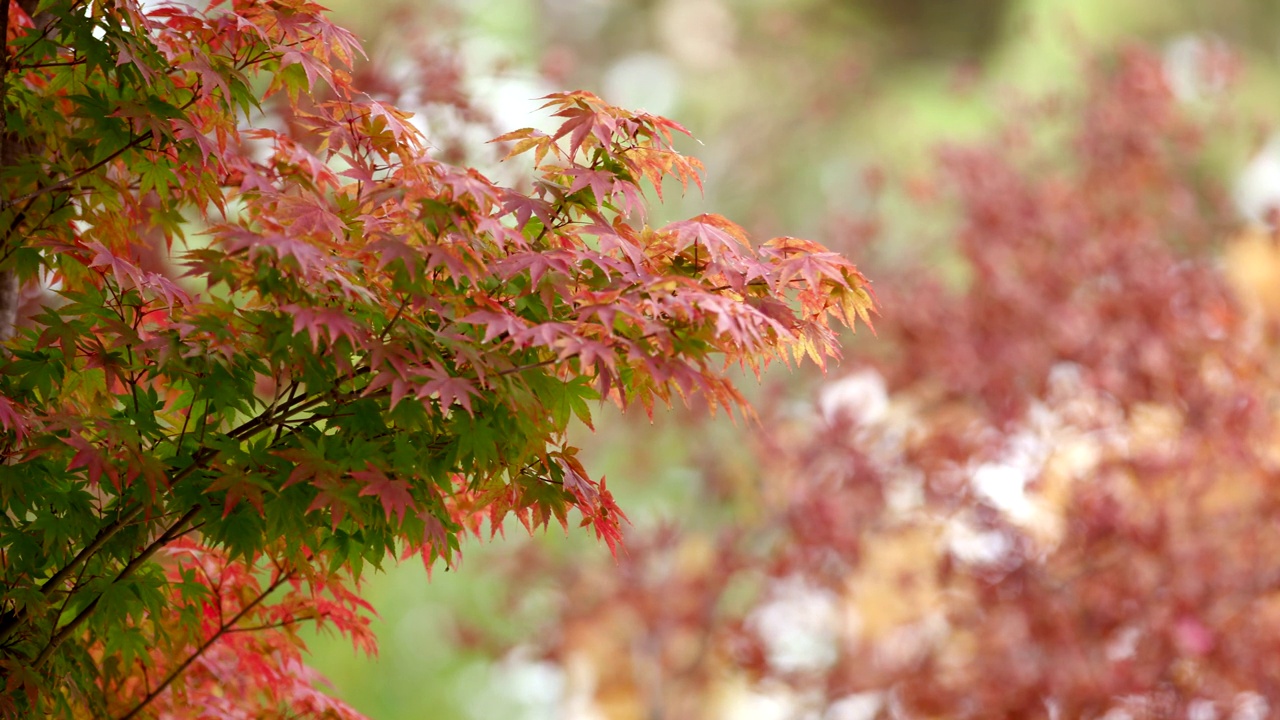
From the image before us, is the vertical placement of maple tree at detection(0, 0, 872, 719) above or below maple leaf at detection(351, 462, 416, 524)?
above

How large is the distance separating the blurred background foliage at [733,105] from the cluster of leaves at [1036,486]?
447mm

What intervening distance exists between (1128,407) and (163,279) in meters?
4.56

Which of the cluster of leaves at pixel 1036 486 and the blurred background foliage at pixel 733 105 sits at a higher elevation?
the blurred background foliage at pixel 733 105

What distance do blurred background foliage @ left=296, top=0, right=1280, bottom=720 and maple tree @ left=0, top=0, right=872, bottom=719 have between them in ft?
8.39

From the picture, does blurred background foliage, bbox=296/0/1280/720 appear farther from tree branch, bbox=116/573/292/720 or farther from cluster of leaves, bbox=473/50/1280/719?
tree branch, bbox=116/573/292/720

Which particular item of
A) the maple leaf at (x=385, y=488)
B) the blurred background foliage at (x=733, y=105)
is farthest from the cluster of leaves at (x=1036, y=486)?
the maple leaf at (x=385, y=488)

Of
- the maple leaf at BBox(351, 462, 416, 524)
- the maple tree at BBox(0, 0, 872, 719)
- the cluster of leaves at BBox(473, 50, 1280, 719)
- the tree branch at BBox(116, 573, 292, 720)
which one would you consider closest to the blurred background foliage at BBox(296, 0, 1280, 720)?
the cluster of leaves at BBox(473, 50, 1280, 719)

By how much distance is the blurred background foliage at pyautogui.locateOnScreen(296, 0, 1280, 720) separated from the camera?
6215 mm

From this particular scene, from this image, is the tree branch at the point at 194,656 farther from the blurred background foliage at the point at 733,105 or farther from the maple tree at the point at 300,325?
the blurred background foliage at the point at 733,105

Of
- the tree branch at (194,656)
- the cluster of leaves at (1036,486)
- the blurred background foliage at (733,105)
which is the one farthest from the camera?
the blurred background foliage at (733,105)

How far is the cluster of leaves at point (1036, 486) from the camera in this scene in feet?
17.8

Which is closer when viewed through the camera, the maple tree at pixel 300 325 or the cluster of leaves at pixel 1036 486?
the maple tree at pixel 300 325

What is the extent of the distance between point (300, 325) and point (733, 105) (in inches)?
333

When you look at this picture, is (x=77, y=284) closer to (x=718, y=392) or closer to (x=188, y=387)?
(x=188, y=387)
